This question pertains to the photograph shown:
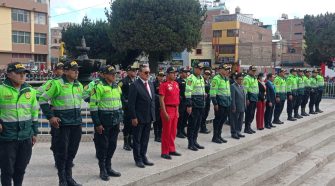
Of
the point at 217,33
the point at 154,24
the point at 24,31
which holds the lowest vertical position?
the point at 154,24

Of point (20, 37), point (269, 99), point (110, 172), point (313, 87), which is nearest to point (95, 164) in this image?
point (110, 172)

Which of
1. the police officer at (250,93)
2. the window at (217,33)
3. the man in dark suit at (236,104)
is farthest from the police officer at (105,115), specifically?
the window at (217,33)

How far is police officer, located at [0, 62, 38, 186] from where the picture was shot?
433cm

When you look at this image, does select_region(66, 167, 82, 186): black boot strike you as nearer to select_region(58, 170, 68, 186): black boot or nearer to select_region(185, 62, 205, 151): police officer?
select_region(58, 170, 68, 186): black boot

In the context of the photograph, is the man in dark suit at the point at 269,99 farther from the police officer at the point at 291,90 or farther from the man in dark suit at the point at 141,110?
the man in dark suit at the point at 141,110

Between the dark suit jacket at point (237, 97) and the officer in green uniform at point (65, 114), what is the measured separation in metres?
4.67

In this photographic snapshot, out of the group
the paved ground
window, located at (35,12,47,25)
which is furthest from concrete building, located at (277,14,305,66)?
the paved ground

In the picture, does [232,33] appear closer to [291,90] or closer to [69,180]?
[291,90]

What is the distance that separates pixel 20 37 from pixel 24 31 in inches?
50.0

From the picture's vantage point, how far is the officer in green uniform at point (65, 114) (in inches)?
199

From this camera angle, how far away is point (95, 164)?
21.2ft

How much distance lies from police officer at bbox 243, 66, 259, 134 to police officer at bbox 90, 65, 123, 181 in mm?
5098

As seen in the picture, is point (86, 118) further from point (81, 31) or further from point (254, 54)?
point (254, 54)

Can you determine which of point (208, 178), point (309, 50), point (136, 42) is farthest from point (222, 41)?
point (208, 178)
